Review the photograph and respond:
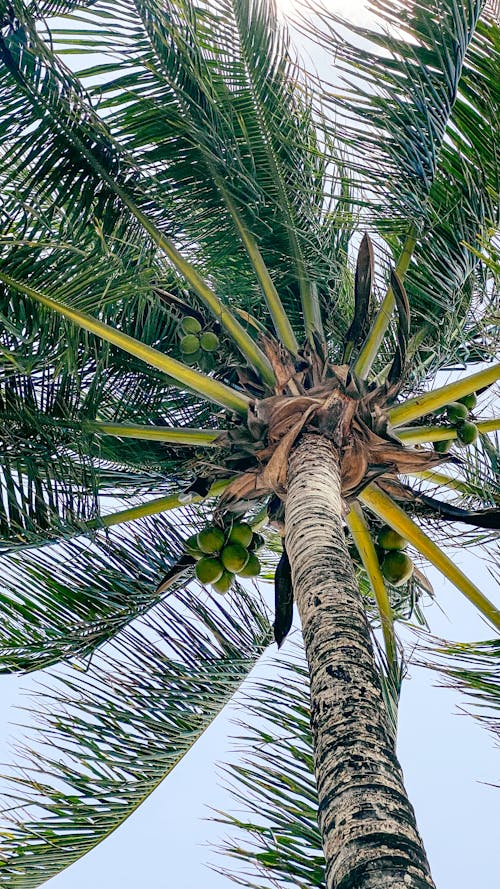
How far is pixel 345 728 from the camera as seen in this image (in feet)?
6.51

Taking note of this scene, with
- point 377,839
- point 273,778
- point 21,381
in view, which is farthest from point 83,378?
point 377,839

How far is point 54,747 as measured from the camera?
392cm

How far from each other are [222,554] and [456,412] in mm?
1227

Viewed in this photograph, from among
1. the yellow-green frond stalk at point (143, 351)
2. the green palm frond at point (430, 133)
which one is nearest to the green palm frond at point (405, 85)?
the green palm frond at point (430, 133)

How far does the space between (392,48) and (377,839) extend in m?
2.79

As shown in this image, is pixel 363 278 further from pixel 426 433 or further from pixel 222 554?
pixel 222 554

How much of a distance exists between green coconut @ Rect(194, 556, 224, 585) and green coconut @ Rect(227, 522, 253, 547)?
0.11m

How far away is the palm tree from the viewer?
137 inches

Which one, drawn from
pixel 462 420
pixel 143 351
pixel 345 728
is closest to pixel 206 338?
pixel 143 351

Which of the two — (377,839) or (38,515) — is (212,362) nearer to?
(38,515)

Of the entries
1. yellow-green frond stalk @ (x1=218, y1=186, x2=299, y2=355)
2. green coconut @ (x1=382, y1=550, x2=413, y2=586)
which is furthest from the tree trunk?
yellow-green frond stalk @ (x1=218, y1=186, x2=299, y2=355)

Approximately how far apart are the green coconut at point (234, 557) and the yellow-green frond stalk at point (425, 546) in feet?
1.87

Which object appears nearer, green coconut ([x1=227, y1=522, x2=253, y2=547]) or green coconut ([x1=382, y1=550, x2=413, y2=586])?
green coconut ([x1=227, y1=522, x2=253, y2=547])

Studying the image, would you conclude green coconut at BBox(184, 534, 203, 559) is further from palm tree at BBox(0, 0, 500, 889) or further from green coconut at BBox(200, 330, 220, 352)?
green coconut at BBox(200, 330, 220, 352)
